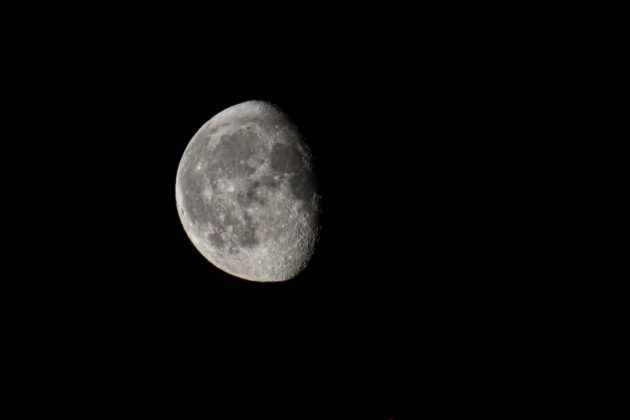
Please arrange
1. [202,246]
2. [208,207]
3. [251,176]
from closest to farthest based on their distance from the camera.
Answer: [251,176], [208,207], [202,246]

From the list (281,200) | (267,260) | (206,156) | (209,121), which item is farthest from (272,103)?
(267,260)

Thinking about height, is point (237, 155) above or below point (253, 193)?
above

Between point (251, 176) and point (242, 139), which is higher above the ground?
point (242, 139)

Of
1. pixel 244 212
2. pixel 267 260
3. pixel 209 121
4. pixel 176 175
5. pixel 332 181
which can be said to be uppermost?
pixel 209 121

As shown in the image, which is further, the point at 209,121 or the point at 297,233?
the point at 209,121

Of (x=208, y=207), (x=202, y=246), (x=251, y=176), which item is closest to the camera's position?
(x=251, y=176)

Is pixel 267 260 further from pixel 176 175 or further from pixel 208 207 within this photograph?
pixel 176 175
